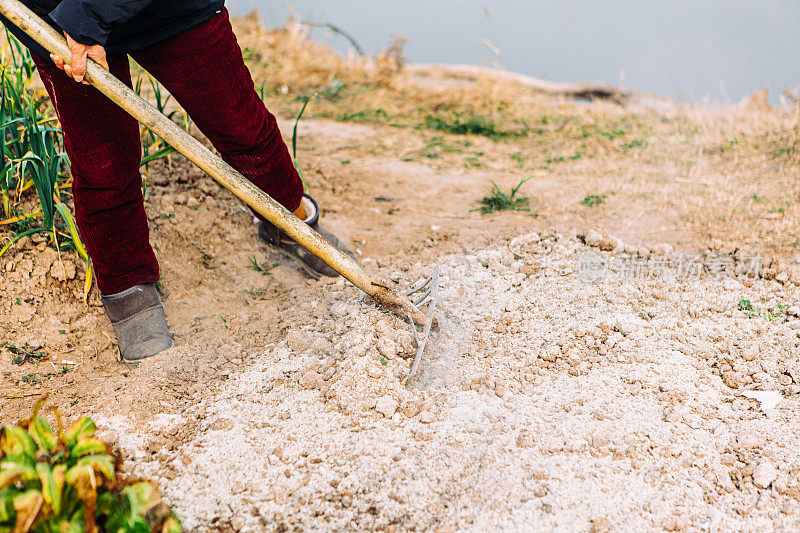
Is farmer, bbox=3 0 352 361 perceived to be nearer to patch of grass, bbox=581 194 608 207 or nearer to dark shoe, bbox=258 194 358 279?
dark shoe, bbox=258 194 358 279

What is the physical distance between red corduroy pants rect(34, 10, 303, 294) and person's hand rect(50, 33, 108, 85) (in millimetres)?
87

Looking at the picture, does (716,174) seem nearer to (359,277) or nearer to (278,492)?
(359,277)

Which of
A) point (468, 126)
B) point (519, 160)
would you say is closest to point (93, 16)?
point (519, 160)

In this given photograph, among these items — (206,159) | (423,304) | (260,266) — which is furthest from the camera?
(260,266)

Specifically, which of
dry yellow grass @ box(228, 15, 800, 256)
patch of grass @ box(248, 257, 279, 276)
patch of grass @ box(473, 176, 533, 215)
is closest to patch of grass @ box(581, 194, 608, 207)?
dry yellow grass @ box(228, 15, 800, 256)

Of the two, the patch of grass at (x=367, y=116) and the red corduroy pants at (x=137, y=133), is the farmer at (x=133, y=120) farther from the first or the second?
the patch of grass at (x=367, y=116)

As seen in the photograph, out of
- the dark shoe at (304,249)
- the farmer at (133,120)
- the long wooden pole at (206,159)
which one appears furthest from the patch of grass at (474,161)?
the long wooden pole at (206,159)

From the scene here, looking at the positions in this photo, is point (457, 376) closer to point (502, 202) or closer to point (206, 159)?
point (206, 159)

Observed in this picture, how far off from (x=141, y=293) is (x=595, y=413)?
157 cm

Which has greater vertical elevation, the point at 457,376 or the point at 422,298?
the point at 422,298

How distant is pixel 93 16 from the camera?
4.62ft

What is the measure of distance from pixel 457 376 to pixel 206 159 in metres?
1.02

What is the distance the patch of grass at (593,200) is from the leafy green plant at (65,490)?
259 centimetres

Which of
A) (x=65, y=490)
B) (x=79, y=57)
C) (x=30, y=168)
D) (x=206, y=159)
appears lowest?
(x=65, y=490)
